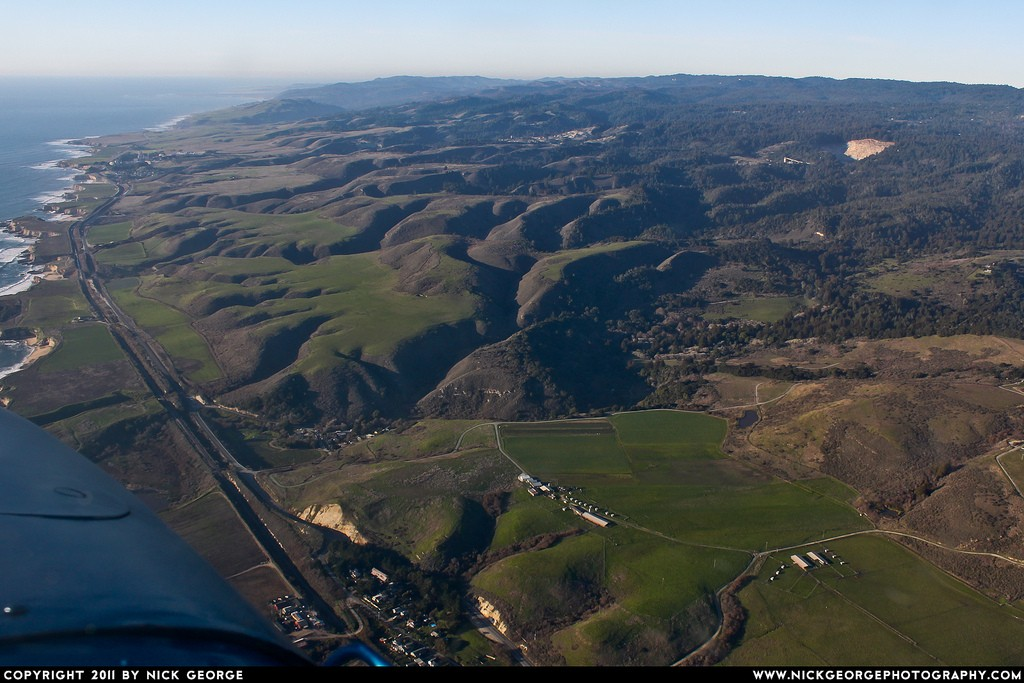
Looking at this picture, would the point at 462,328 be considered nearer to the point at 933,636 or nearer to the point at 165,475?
the point at 165,475

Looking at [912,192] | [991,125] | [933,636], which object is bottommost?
A: [933,636]

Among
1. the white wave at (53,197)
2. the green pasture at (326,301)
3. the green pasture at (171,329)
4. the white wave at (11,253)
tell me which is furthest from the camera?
the white wave at (53,197)

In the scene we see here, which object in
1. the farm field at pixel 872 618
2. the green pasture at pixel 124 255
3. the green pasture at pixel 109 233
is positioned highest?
the green pasture at pixel 109 233

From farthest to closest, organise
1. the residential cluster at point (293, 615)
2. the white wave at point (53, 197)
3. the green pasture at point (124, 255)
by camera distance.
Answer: the white wave at point (53, 197)
the green pasture at point (124, 255)
the residential cluster at point (293, 615)

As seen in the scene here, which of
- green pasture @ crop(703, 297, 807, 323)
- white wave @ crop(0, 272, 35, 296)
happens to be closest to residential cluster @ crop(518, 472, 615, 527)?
green pasture @ crop(703, 297, 807, 323)

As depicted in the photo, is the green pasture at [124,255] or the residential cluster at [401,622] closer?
the residential cluster at [401,622]

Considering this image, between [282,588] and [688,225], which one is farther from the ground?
[688,225]

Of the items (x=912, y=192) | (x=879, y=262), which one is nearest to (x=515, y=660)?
(x=879, y=262)

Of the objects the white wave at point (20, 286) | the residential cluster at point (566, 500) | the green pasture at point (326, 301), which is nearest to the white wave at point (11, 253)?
→ the white wave at point (20, 286)

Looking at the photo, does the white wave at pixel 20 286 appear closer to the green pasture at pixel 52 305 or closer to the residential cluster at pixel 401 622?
the green pasture at pixel 52 305

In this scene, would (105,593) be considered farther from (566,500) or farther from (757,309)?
(757,309)

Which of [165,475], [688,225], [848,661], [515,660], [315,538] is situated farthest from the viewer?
[688,225]
